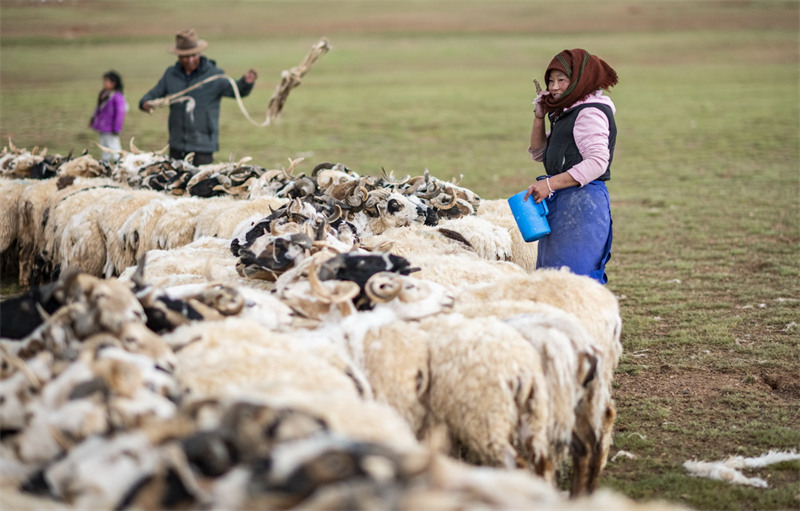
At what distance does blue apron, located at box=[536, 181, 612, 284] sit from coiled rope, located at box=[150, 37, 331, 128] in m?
3.55

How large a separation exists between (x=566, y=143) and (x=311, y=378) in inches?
99.4

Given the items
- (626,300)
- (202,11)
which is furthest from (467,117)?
(202,11)

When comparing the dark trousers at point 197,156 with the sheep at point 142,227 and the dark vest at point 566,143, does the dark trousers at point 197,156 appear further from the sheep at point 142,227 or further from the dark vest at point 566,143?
the dark vest at point 566,143

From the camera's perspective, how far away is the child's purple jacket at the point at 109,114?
1195 cm

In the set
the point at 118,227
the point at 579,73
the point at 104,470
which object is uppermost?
the point at 579,73

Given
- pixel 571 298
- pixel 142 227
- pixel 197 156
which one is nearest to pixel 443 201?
pixel 142 227

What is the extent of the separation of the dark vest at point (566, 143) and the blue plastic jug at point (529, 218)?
287mm

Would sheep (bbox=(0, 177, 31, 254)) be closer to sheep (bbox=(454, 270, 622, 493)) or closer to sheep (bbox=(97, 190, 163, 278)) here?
sheep (bbox=(97, 190, 163, 278))

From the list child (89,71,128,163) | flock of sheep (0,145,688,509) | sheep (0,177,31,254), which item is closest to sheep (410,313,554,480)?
flock of sheep (0,145,688,509)

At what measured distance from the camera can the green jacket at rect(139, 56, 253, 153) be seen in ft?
28.5

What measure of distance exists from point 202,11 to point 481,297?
7354cm

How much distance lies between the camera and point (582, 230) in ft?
14.8

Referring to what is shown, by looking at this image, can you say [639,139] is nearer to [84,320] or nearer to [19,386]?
[84,320]

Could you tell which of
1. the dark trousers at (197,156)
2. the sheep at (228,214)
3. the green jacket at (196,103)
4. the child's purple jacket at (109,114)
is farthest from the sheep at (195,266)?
the child's purple jacket at (109,114)
